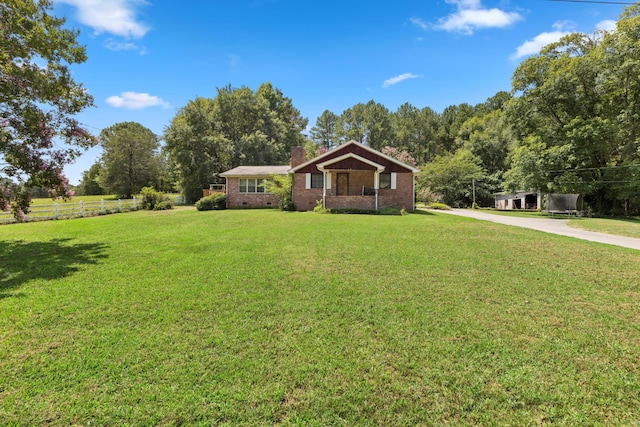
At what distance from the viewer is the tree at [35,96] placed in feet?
25.2

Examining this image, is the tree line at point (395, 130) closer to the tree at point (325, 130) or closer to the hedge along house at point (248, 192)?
the tree at point (325, 130)

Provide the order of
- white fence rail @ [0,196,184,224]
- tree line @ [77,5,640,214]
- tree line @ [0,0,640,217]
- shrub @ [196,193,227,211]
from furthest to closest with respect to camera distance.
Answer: shrub @ [196,193,227,211] → tree line @ [77,5,640,214] → white fence rail @ [0,196,184,224] → tree line @ [0,0,640,217]

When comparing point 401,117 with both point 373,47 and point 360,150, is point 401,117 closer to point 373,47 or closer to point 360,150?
point 360,150

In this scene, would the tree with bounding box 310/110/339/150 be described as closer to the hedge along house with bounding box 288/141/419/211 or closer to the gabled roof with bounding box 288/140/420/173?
the gabled roof with bounding box 288/140/420/173

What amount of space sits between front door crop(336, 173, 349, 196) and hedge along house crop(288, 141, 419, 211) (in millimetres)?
701

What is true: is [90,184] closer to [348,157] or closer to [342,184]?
[342,184]

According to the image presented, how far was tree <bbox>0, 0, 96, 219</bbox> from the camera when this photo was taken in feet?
25.2

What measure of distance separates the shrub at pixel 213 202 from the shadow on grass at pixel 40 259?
13559mm

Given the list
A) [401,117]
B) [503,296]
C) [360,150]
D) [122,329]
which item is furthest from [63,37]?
[401,117]

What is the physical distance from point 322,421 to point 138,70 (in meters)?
16.7

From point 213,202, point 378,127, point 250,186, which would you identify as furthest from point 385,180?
point 378,127

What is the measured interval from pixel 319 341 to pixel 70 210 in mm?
21406

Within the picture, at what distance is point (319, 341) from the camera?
315cm

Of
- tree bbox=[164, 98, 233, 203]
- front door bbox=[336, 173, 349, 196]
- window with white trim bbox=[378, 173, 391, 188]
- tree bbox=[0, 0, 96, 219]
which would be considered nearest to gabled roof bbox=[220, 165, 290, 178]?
front door bbox=[336, 173, 349, 196]
